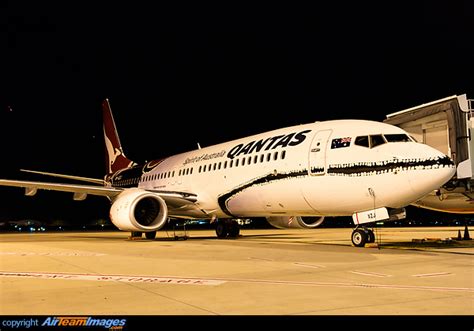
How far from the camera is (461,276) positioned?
6891 millimetres

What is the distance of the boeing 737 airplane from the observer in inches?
451

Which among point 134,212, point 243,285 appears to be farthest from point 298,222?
point 243,285

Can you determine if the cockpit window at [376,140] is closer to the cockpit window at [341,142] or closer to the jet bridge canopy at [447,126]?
the cockpit window at [341,142]

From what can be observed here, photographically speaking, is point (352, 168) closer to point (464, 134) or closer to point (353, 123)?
point (353, 123)

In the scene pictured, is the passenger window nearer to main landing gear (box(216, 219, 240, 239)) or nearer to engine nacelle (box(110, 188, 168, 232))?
engine nacelle (box(110, 188, 168, 232))

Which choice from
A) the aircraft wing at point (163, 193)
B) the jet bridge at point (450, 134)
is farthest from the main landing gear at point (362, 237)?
the aircraft wing at point (163, 193)

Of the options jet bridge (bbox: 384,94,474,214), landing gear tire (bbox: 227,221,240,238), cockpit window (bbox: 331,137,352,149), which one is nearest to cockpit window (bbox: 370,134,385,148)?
cockpit window (bbox: 331,137,352,149)

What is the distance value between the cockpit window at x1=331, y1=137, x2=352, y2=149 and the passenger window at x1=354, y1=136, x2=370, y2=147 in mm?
202

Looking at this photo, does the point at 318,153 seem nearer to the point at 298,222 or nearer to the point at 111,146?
the point at 298,222

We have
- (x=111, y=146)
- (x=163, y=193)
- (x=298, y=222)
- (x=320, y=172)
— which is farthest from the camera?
(x=111, y=146)

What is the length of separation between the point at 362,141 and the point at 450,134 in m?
2.38

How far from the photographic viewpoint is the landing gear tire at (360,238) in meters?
12.4

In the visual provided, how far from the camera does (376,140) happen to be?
1215cm
